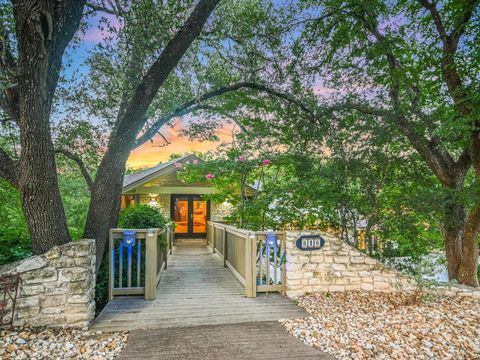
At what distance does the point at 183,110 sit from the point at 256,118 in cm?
181

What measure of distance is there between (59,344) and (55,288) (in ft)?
2.33

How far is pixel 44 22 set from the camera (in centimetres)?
378

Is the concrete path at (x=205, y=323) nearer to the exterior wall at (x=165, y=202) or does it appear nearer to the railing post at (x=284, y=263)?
the railing post at (x=284, y=263)

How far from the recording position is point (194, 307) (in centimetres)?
439

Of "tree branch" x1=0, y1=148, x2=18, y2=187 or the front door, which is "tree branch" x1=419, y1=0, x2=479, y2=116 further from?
the front door

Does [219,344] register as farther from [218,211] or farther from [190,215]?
[190,215]

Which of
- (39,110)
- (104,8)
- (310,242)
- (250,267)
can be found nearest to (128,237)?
(250,267)

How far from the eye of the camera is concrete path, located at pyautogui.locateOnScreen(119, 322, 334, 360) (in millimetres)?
2973

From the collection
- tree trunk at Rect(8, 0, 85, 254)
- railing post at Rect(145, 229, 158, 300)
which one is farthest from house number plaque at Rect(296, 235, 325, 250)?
tree trunk at Rect(8, 0, 85, 254)

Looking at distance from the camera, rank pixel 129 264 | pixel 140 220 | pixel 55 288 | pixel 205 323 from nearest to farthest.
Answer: pixel 55 288 < pixel 205 323 < pixel 129 264 < pixel 140 220

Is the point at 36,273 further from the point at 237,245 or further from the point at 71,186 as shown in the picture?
the point at 71,186

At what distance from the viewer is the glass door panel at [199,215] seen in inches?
509

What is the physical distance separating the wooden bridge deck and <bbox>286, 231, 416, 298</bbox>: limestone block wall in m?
0.51

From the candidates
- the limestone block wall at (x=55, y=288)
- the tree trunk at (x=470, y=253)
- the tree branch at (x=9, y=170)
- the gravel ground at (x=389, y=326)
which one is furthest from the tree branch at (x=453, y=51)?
the tree branch at (x=9, y=170)
